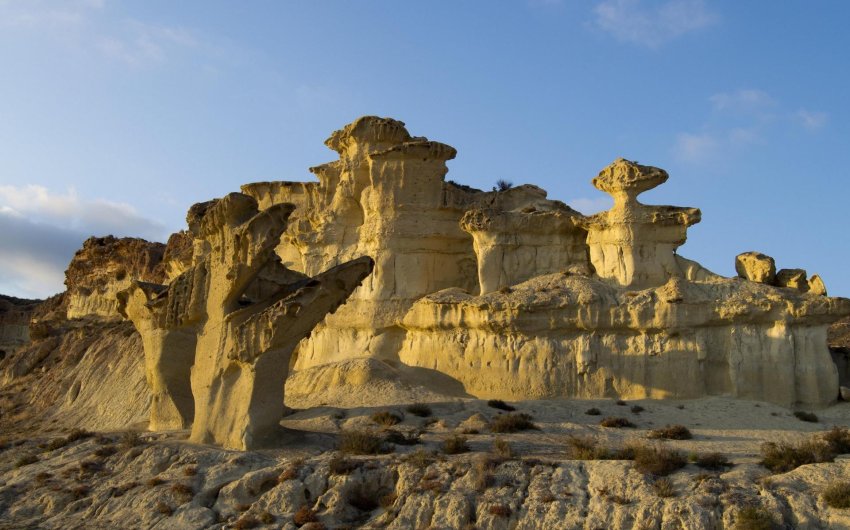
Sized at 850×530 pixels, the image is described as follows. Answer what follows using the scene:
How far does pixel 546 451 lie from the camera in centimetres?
1905

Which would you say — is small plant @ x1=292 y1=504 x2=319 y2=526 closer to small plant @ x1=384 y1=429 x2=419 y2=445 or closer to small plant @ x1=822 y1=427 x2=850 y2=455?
small plant @ x1=384 y1=429 x2=419 y2=445

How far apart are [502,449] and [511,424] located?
3564 mm

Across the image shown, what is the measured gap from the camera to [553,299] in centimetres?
2683

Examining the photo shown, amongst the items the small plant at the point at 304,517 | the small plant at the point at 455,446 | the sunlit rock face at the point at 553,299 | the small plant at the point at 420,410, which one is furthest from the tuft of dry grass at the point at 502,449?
the sunlit rock face at the point at 553,299

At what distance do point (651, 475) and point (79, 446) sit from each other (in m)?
14.3

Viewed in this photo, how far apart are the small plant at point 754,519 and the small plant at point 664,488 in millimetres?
1259

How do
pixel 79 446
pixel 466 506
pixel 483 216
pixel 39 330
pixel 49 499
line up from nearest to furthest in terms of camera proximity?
pixel 466 506 → pixel 49 499 → pixel 79 446 → pixel 483 216 → pixel 39 330

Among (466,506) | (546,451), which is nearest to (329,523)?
(466,506)

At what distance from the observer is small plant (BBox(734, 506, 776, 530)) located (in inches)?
539

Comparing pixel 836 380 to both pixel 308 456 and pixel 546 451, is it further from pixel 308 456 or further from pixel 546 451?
pixel 308 456

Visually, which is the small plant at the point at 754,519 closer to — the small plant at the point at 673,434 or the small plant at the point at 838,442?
the small plant at the point at 838,442

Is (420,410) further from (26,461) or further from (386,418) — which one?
(26,461)

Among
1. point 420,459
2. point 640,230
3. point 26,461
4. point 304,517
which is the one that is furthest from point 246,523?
point 640,230

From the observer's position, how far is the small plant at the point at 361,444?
60.7 ft
